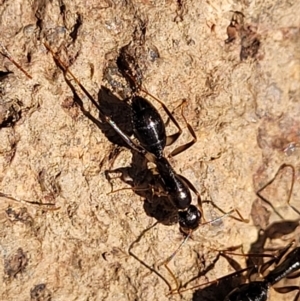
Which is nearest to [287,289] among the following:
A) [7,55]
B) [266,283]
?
[266,283]

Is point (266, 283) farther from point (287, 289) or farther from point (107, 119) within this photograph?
point (107, 119)

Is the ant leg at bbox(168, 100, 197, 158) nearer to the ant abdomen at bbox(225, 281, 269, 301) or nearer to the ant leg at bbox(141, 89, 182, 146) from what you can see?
the ant leg at bbox(141, 89, 182, 146)

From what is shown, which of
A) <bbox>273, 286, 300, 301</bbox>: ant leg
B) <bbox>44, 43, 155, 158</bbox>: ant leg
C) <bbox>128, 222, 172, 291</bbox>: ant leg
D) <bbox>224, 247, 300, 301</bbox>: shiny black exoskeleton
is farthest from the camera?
<bbox>273, 286, 300, 301</bbox>: ant leg

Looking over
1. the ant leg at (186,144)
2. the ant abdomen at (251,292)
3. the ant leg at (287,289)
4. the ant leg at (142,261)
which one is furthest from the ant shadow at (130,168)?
the ant leg at (287,289)

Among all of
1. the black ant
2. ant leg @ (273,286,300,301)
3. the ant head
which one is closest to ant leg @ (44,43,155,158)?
the black ant

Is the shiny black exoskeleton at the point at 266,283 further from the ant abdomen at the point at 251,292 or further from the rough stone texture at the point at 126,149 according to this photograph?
the rough stone texture at the point at 126,149
